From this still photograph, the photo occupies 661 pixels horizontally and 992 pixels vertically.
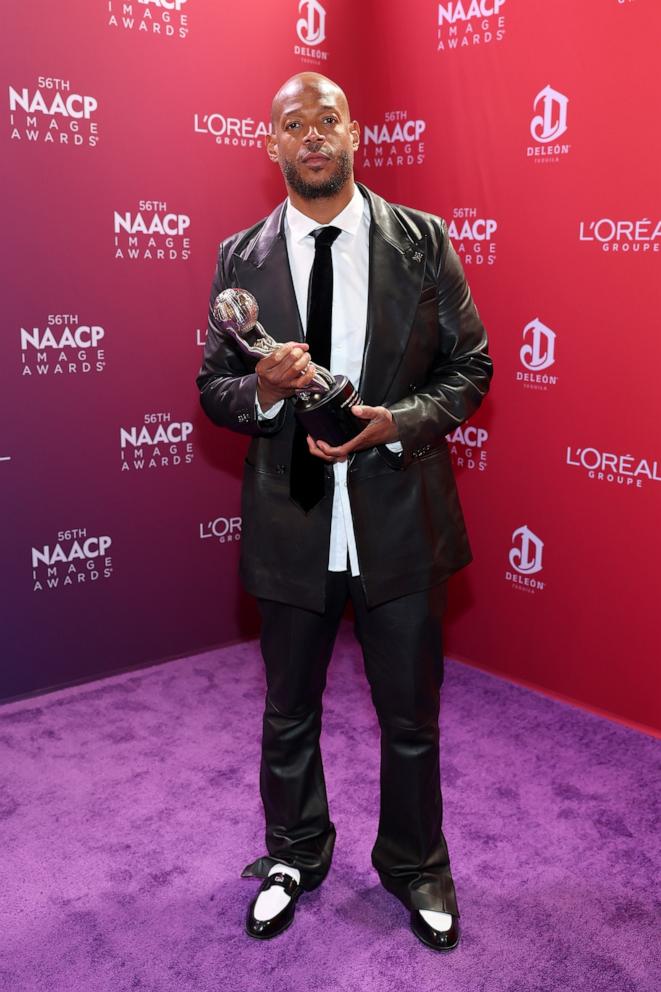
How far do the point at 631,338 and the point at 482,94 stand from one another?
3.53 feet

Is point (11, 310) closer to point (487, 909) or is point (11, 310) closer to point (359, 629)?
point (359, 629)

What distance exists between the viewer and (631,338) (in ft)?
11.1

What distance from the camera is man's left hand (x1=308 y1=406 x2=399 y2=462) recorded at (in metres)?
2.05

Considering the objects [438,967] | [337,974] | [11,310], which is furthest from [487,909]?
[11,310]

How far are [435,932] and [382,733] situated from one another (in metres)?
0.48

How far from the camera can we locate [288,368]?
6.35ft

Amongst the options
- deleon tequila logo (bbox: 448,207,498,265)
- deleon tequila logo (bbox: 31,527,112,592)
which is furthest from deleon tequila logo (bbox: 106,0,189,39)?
deleon tequila logo (bbox: 31,527,112,592)

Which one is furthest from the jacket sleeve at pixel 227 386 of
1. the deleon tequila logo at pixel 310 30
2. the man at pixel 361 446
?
the deleon tequila logo at pixel 310 30

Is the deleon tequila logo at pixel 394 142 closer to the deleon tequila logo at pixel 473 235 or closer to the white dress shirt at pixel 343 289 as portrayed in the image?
the deleon tequila logo at pixel 473 235

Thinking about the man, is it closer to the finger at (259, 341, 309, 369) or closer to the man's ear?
the man's ear

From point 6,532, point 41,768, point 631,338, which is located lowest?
point 41,768

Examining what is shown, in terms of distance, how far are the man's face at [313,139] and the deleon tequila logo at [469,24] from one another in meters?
1.67

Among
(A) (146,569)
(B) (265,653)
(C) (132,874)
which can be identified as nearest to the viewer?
(B) (265,653)

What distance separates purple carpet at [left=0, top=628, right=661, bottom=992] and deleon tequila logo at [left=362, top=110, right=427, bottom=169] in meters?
2.04
